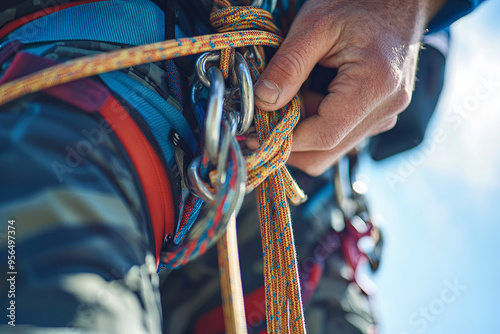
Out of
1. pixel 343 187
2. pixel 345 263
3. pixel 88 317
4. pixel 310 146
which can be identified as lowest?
pixel 345 263

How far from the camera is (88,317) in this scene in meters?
0.37

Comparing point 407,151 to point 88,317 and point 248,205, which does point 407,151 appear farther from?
point 88,317

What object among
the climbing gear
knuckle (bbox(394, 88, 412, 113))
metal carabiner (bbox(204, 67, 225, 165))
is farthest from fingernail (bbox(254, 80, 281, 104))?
the climbing gear

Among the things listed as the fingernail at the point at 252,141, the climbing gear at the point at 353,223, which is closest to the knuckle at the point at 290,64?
the fingernail at the point at 252,141

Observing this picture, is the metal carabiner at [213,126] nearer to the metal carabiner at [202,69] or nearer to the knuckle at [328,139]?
the metal carabiner at [202,69]

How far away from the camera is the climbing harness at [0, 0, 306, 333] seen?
1.63 ft

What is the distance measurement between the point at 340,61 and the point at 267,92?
20cm

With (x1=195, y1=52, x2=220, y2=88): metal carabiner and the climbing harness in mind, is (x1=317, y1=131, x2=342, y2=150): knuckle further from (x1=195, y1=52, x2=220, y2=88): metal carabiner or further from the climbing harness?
(x1=195, y1=52, x2=220, y2=88): metal carabiner

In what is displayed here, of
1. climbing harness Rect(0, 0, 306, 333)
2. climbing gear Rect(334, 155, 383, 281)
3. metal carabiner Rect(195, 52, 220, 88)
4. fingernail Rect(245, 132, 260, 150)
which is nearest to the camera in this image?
climbing harness Rect(0, 0, 306, 333)

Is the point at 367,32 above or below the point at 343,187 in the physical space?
above

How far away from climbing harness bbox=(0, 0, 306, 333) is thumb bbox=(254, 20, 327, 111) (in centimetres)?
3

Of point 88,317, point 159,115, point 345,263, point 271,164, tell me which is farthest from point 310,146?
point 88,317

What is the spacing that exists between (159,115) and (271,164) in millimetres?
201

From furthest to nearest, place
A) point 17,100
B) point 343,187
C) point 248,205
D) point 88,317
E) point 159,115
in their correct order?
point 343,187 < point 248,205 < point 159,115 < point 17,100 < point 88,317
